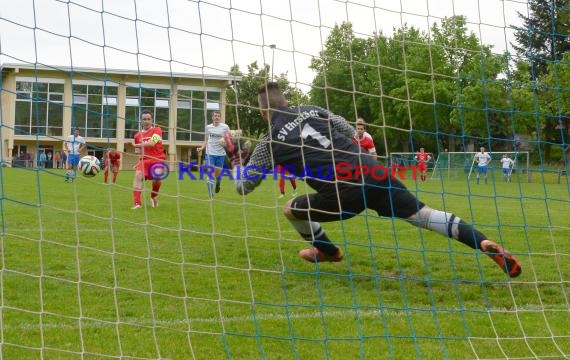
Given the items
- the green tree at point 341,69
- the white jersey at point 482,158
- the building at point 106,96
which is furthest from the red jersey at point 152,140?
the white jersey at point 482,158

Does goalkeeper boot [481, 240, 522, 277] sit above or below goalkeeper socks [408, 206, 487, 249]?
below

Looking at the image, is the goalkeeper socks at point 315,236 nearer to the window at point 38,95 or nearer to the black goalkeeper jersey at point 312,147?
the black goalkeeper jersey at point 312,147

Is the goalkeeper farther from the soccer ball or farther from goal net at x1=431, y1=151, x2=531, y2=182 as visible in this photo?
the soccer ball

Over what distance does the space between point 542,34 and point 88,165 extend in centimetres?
746

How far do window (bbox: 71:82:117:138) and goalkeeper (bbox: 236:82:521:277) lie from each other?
1.12 meters

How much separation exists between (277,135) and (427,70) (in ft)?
4.26

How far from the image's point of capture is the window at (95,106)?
426cm

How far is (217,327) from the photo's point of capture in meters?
3.82

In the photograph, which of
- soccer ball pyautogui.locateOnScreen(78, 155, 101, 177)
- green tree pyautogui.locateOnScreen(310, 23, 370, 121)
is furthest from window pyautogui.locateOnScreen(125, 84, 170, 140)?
soccer ball pyautogui.locateOnScreen(78, 155, 101, 177)

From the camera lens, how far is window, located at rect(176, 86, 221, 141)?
4.56 m

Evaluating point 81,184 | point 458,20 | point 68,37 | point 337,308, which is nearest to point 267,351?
point 337,308

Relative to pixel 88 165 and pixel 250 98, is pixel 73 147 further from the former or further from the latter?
pixel 88 165

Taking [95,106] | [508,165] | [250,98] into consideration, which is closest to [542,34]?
[250,98]

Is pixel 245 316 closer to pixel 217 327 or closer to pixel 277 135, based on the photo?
pixel 217 327
